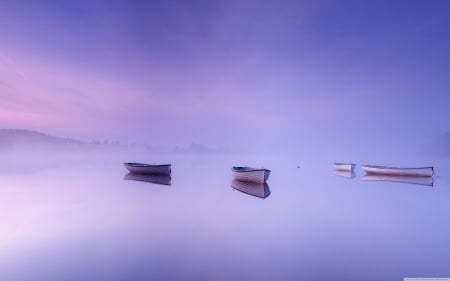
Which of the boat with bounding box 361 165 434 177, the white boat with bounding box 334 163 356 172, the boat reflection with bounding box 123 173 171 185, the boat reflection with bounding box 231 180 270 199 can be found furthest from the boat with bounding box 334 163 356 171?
the boat reflection with bounding box 123 173 171 185

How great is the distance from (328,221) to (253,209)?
4972 millimetres

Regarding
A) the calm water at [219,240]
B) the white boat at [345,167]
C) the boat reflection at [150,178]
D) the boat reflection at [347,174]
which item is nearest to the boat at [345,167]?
the white boat at [345,167]

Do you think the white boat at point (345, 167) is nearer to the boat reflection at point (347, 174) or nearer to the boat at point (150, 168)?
the boat reflection at point (347, 174)

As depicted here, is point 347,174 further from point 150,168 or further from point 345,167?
point 150,168

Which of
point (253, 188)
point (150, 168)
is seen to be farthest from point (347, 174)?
point (150, 168)

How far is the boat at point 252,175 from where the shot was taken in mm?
26217

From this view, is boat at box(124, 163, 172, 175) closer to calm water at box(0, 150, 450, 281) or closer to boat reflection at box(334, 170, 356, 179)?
calm water at box(0, 150, 450, 281)

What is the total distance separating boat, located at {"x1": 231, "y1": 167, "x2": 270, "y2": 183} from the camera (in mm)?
26217

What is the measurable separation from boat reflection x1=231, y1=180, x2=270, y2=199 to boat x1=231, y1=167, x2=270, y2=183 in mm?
724

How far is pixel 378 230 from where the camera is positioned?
42.4 feet

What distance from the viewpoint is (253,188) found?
27.3m

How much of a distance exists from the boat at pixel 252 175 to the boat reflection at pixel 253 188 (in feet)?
2.37

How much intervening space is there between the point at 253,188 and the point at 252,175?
1.53 m

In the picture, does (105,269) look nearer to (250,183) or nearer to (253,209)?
(253,209)
